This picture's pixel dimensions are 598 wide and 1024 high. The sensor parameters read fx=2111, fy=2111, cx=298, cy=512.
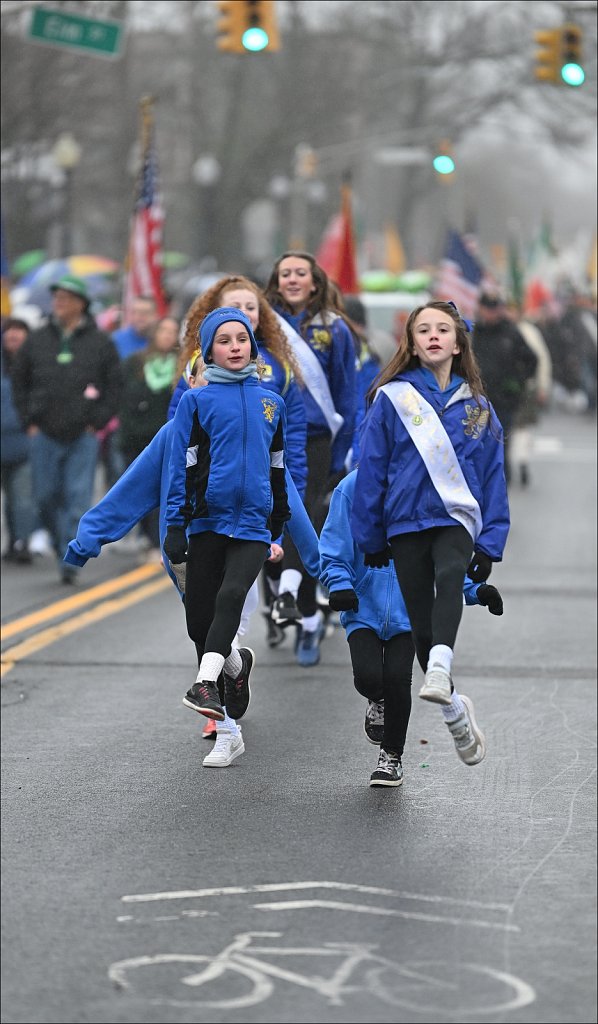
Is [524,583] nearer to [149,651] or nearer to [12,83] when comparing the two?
[149,651]

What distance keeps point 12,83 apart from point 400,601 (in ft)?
82.0

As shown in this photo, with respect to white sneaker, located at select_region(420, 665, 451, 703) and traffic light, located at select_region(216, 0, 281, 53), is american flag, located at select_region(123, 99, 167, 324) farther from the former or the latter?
white sneaker, located at select_region(420, 665, 451, 703)

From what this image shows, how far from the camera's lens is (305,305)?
349 inches

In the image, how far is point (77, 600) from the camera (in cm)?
1323

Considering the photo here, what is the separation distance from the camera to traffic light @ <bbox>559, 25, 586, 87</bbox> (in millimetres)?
23906

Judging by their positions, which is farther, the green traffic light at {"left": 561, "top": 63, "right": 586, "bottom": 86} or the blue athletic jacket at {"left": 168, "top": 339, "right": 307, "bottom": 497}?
the green traffic light at {"left": 561, "top": 63, "right": 586, "bottom": 86}

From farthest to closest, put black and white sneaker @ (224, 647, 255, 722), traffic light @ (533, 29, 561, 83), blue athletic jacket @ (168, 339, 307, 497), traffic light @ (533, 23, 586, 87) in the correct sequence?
traffic light @ (533, 29, 561, 83) < traffic light @ (533, 23, 586, 87) < blue athletic jacket @ (168, 339, 307, 497) < black and white sneaker @ (224, 647, 255, 722)

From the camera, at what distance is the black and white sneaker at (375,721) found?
24.0ft

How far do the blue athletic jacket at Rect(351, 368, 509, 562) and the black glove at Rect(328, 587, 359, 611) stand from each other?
20 centimetres

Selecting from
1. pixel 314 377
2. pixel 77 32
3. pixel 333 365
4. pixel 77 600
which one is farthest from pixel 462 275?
pixel 314 377

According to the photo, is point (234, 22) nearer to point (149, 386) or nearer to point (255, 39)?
point (255, 39)

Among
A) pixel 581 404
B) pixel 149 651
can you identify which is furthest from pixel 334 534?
pixel 581 404

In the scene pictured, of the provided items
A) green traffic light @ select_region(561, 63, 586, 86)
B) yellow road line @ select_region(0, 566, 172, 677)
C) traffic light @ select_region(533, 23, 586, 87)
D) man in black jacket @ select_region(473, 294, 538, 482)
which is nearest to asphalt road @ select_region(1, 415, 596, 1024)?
yellow road line @ select_region(0, 566, 172, 677)

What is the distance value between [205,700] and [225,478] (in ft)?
2.40
